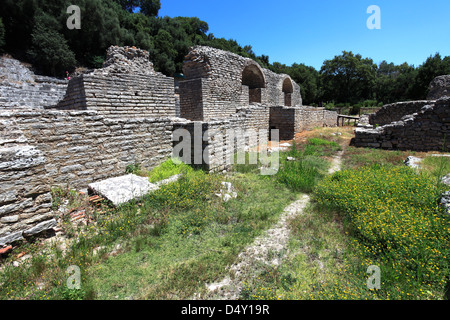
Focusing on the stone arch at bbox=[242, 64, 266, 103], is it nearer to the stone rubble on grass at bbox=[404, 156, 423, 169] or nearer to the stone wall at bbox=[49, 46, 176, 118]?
the stone wall at bbox=[49, 46, 176, 118]

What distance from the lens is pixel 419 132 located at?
8875 mm

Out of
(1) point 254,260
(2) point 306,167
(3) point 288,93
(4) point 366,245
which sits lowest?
(1) point 254,260

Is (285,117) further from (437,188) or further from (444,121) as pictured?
(437,188)

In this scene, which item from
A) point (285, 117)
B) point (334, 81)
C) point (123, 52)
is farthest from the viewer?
point (334, 81)

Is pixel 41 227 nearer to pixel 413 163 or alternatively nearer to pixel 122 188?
pixel 122 188

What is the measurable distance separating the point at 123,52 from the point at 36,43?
21099 millimetres

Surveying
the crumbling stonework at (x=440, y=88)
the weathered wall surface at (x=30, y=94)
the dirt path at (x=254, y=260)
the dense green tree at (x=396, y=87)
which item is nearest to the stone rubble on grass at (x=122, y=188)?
the dirt path at (x=254, y=260)

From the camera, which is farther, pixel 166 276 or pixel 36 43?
pixel 36 43

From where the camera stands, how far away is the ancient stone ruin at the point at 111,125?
3.27 meters

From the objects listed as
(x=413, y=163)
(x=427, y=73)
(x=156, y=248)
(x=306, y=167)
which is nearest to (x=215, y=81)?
(x=306, y=167)

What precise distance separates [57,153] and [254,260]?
4.58 m

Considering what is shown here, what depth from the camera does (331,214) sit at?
160 inches

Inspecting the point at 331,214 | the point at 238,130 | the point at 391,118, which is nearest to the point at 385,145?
the point at 238,130

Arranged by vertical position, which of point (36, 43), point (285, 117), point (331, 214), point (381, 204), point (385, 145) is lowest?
point (331, 214)
